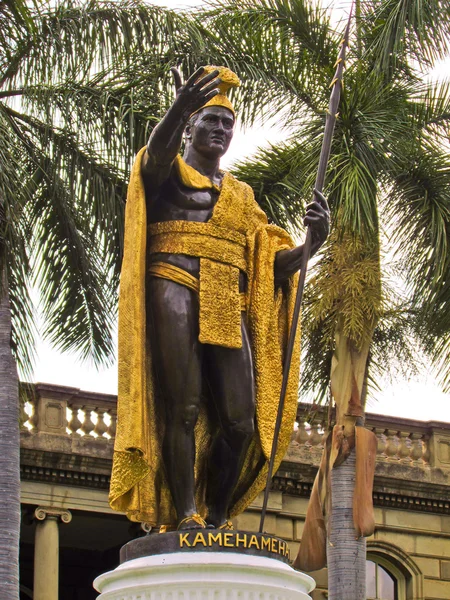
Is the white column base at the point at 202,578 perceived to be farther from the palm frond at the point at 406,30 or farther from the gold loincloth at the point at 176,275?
the palm frond at the point at 406,30

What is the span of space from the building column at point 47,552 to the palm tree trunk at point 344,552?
8085 mm

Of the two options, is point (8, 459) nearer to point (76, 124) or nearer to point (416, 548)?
point (76, 124)

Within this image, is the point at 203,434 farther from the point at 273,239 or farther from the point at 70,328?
the point at 70,328

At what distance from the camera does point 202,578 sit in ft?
22.0

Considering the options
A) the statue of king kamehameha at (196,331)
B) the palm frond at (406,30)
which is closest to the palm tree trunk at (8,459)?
the palm frond at (406,30)

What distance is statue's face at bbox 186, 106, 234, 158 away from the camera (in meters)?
7.61

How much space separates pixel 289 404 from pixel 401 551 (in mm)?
19757

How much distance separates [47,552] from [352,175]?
1011cm

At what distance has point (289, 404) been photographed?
24.9 ft

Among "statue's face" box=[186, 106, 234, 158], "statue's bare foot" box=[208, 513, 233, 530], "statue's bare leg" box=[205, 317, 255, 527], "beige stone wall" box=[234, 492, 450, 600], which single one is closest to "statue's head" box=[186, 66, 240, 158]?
"statue's face" box=[186, 106, 234, 158]

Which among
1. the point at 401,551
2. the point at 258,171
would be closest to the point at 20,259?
the point at 258,171

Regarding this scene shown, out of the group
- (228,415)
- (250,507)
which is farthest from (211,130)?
(250,507)

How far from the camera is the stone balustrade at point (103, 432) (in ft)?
76.4

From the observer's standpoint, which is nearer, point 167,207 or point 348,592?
point 167,207
